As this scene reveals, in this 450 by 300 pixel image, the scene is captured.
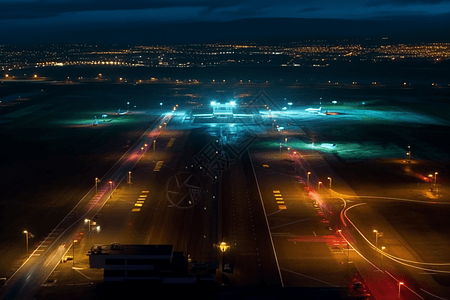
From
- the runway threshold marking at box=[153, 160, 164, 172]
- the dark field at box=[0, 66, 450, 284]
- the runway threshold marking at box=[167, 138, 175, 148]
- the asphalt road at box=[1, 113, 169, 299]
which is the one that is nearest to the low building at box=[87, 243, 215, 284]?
the asphalt road at box=[1, 113, 169, 299]

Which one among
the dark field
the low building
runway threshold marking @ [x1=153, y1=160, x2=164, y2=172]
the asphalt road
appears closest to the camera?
the asphalt road

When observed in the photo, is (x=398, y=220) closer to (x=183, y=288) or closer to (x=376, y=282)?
(x=376, y=282)

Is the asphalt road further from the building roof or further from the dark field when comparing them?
the building roof

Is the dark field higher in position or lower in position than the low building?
higher

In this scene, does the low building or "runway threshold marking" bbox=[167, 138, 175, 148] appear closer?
the low building

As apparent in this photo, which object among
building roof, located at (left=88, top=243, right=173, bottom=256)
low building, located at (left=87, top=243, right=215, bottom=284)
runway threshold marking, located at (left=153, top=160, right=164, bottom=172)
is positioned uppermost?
runway threshold marking, located at (left=153, top=160, right=164, bottom=172)

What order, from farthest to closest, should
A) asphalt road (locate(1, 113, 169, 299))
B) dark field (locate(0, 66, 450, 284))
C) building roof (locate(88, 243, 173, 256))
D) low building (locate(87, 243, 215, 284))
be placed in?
dark field (locate(0, 66, 450, 284)) → building roof (locate(88, 243, 173, 256)) → low building (locate(87, 243, 215, 284)) → asphalt road (locate(1, 113, 169, 299))

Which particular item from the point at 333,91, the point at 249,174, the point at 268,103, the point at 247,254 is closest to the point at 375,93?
the point at 333,91

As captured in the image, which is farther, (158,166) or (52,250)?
(158,166)

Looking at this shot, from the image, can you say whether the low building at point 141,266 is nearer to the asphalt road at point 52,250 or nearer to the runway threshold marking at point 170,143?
the asphalt road at point 52,250

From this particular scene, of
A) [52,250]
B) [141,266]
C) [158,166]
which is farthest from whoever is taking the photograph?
[158,166]

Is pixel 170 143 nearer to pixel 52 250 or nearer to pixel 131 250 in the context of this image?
pixel 52 250

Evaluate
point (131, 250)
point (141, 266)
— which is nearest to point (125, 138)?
point (131, 250)
